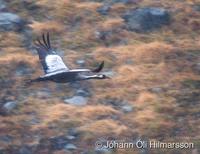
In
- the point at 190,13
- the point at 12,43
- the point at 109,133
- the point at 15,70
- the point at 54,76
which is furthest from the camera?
the point at 190,13

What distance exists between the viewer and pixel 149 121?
29.0ft

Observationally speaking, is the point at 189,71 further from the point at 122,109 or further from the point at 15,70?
the point at 15,70

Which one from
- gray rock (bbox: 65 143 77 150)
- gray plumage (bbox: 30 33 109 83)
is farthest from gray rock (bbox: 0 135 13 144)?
gray plumage (bbox: 30 33 109 83)

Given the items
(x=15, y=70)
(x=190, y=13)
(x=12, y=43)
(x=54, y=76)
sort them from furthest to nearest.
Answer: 1. (x=190, y=13)
2. (x=12, y=43)
3. (x=15, y=70)
4. (x=54, y=76)

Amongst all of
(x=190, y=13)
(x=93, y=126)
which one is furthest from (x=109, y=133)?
(x=190, y=13)

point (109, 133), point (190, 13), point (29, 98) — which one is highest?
point (190, 13)

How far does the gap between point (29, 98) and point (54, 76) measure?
18.4 inches

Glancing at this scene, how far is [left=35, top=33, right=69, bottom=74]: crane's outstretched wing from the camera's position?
30.7 ft

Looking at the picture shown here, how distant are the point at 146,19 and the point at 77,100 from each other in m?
2.35

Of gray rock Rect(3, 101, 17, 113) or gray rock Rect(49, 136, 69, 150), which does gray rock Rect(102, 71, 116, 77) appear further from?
gray rock Rect(49, 136, 69, 150)

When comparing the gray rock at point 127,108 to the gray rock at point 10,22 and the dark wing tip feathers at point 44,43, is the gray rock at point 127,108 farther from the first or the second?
the gray rock at point 10,22

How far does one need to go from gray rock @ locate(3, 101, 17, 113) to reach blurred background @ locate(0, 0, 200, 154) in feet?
0.09

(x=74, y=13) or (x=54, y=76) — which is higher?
(x=74, y=13)

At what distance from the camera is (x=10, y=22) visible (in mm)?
10977
